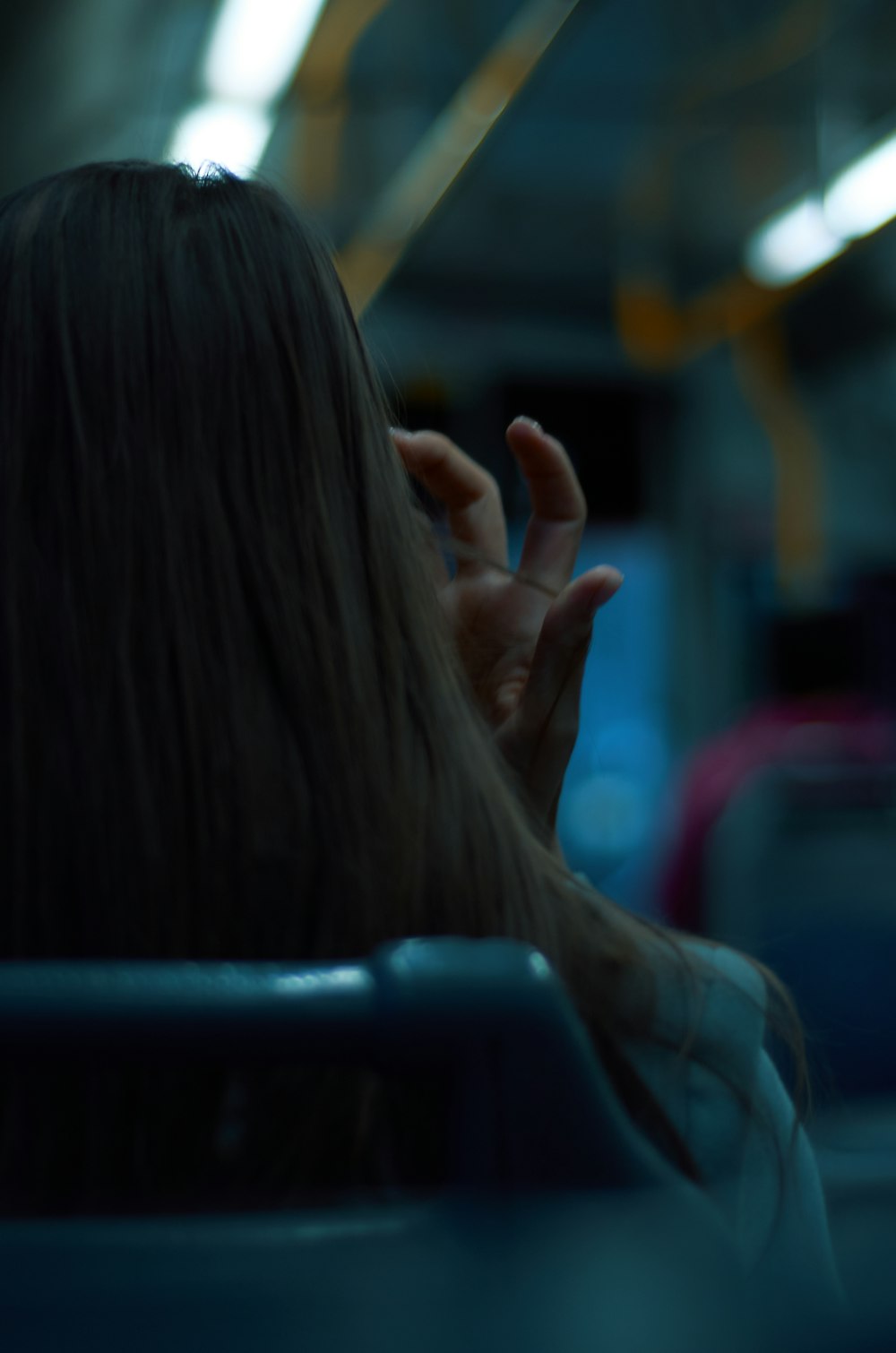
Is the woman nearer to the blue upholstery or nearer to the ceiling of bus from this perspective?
the blue upholstery

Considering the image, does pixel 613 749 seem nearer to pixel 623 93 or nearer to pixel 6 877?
pixel 623 93

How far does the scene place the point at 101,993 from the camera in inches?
13.6

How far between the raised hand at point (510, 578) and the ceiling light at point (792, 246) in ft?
12.8

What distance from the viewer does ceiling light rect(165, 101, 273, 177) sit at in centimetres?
348

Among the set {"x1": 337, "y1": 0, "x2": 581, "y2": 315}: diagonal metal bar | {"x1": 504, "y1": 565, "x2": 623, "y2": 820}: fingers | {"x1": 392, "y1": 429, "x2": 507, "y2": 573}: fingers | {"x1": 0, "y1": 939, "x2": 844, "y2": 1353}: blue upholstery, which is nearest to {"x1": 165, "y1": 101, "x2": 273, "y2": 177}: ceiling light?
{"x1": 337, "y1": 0, "x2": 581, "y2": 315}: diagonal metal bar

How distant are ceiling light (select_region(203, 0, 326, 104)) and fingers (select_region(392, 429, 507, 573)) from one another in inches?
93.6

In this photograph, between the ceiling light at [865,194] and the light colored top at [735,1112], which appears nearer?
the light colored top at [735,1112]

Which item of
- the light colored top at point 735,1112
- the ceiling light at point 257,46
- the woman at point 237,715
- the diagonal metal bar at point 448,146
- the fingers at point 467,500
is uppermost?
the diagonal metal bar at point 448,146

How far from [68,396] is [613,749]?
5558 millimetres

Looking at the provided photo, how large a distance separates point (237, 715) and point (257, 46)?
9.90ft

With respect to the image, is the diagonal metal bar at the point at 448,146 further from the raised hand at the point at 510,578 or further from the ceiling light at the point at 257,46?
the raised hand at the point at 510,578

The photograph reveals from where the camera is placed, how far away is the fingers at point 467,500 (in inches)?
37.9

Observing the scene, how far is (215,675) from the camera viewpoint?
2.01 ft

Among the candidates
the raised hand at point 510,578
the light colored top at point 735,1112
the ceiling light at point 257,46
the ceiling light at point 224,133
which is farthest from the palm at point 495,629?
the ceiling light at point 224,133
